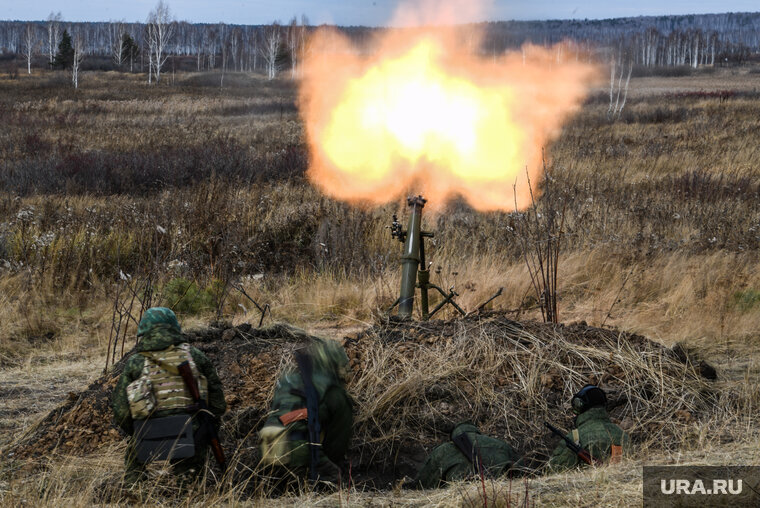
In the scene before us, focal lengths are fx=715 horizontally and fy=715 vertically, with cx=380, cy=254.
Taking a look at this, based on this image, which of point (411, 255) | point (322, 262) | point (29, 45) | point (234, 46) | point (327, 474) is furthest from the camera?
point (234, 46)

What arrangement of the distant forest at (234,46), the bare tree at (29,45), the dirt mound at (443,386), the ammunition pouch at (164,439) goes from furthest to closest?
the bare tree at (29,45) → the distant forest at (234,46) → the dirt mound at (443,386) → the ammunition pouch at (164,439)

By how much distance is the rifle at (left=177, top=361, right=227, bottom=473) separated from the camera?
3844mm

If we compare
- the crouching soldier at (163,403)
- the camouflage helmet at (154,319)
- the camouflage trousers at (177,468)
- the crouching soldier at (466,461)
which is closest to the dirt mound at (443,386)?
the crouching soldier at (466,461)

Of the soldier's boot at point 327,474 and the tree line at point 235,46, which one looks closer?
the soldier's boot at point 327,474

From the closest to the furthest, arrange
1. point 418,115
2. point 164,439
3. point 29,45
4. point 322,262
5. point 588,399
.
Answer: point 164,439 → point 588,399 → point 418,115 → point 322,262 → point 29,45

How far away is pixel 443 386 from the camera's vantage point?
5145mm

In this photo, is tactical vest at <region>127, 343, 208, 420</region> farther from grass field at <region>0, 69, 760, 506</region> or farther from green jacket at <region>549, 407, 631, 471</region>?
green jacket at <region>549, 407, 631, 471</region>

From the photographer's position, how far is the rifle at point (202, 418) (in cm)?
384

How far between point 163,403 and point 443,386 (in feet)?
6.87

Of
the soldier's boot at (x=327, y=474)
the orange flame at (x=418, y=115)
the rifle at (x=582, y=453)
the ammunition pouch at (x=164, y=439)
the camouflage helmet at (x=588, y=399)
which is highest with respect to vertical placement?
the orange flame at (x=418, y=115)

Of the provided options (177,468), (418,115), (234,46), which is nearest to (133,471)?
(177,468)

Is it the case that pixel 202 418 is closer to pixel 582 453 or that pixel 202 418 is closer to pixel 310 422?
pixel 310 422

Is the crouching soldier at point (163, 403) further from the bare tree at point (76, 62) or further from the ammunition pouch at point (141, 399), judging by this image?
the bare tree at point (76, 62)

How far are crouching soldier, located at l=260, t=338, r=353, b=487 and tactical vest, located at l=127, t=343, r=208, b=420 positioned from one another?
54cm
